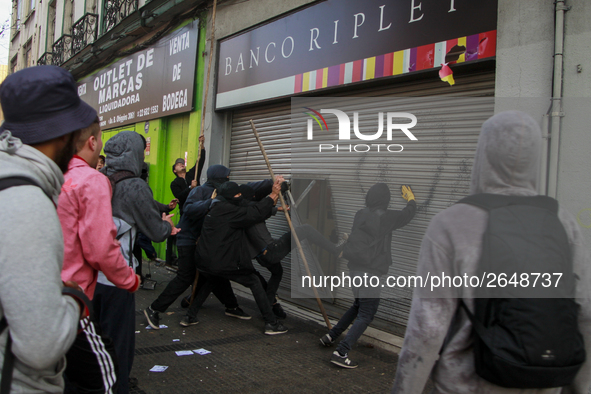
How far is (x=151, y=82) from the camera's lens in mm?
10352

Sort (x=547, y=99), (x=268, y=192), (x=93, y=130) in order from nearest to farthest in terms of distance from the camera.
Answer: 1. (x=93, y=130)
2. (x=547, y=99)
3. (x=268, y=192)

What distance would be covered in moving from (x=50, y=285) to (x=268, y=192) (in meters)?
4.76

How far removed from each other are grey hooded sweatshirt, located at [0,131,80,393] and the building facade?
3.86 m

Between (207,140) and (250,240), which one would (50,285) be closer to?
(250,240)

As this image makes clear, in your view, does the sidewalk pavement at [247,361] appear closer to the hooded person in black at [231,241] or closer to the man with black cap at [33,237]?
the hooded person in black at [231,241]

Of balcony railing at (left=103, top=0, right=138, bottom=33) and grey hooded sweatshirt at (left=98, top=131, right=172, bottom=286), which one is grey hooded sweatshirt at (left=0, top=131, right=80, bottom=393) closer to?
grey hooded sweatshirt at (left=98, top=131, right=172, bottom=286)

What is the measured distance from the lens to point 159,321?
5.55m

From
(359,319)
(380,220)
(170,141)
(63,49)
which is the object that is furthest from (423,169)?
(63,49)

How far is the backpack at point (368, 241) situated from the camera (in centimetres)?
433

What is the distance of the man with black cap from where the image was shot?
116 cm

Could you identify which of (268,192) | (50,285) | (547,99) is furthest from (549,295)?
(268,192)

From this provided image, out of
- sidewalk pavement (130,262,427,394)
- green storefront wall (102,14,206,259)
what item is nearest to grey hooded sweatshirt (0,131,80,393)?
sidewalk pavement (130,262,427,394)

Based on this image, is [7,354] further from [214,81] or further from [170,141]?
[170,141]

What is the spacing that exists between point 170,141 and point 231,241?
214 inches
